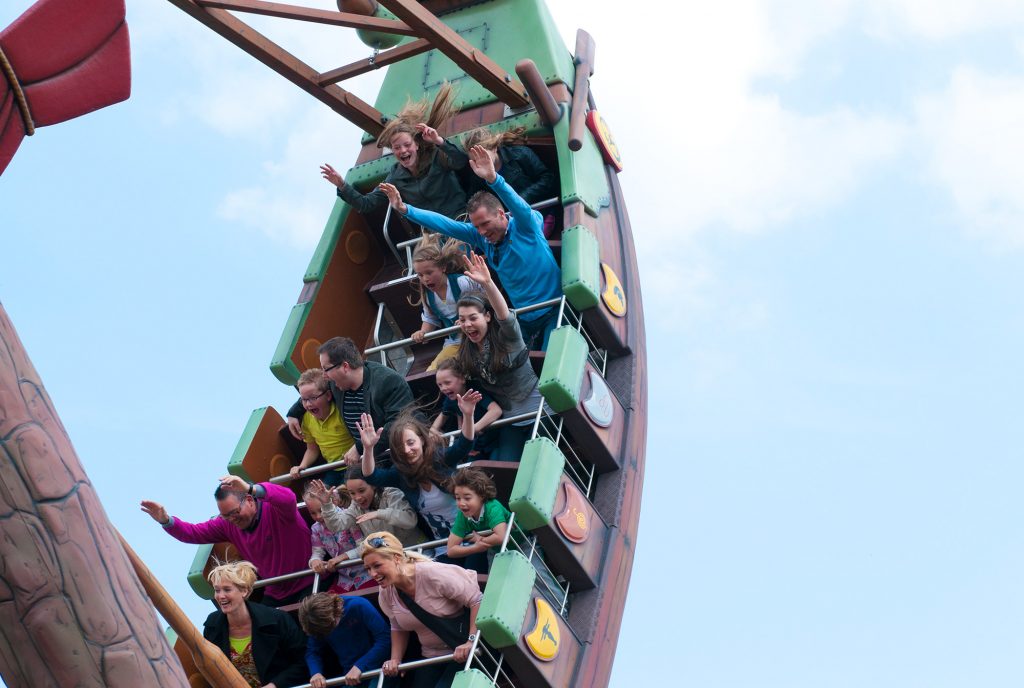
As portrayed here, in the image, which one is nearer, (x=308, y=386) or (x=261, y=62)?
(x=308, y=386)

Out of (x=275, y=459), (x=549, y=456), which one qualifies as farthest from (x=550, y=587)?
(x=275, y=459)

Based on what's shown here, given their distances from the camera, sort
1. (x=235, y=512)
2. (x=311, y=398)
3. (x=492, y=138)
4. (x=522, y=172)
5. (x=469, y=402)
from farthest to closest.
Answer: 1. (x=522, y=172)
2. (x=492, y=138)
3. (x=311, y=398)
4. (x=235, y=512)
5. (x=469, y=402)

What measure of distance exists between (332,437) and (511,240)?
3.91 feet

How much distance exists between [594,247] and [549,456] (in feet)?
4.66

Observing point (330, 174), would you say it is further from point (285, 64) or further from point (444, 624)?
point (444, 624)

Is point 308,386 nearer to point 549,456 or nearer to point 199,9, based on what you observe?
point 549,456

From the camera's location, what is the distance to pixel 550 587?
632 cm

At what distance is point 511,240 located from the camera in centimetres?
703

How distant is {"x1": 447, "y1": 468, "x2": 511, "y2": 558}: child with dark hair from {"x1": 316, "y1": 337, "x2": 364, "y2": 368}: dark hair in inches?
36.4

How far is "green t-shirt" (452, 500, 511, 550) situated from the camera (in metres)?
6.08

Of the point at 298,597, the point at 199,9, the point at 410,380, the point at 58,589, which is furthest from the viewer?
the point at 199,9

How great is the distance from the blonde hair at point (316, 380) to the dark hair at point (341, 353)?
18 centimetres

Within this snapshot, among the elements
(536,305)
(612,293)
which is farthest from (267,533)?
(612,293)

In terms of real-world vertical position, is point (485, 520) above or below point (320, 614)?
above
